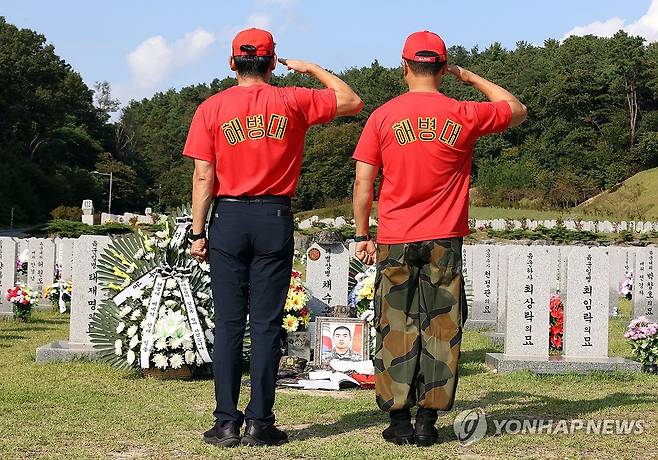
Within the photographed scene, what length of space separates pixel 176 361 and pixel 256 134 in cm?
294

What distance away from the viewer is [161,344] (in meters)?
7.51

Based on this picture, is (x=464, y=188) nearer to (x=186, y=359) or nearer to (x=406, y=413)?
(x=406, y=413)

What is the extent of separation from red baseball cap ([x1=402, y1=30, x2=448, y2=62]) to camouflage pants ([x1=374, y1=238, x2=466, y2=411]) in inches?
37.6

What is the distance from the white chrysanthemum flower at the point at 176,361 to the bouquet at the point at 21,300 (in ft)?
18.8

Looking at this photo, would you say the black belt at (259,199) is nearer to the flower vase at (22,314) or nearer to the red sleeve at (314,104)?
the red sleeve at (314,104)

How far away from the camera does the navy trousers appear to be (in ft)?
16.5

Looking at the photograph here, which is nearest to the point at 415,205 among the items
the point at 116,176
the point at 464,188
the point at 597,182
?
the point at 464,188

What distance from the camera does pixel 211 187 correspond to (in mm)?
5148

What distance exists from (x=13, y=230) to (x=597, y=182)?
114 ft

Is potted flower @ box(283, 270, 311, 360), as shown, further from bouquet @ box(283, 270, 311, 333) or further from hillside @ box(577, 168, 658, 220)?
hillside @ box(577, 168, 658, 220)

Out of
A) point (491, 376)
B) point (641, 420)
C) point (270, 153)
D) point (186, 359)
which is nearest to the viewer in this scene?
point (270, 153)

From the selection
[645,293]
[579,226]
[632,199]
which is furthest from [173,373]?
[632,199]

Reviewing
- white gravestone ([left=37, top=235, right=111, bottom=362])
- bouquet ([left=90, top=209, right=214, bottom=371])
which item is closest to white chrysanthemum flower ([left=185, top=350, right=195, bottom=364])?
bouquet ([left=90, top=209, right=214, bottom=371])

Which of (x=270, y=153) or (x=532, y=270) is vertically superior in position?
(x=270, y=153)
